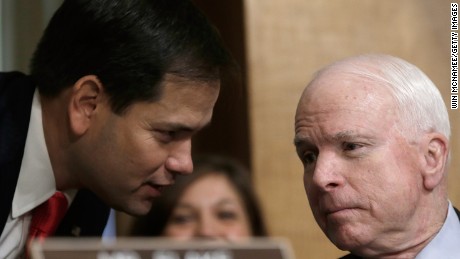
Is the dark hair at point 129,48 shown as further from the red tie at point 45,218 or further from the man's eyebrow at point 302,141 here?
the man's eyebrow at point 302,141

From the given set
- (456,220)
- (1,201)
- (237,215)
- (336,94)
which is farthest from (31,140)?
(456,220)

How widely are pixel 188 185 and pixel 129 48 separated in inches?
11.8

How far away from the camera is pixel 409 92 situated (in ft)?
4.82

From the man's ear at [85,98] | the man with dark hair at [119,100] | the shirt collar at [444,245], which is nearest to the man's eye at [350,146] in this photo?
the shirt collar at [444,245]

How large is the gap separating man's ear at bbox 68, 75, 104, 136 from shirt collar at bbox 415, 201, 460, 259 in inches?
23.5

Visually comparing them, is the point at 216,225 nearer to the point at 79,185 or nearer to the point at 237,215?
the point at 237,215

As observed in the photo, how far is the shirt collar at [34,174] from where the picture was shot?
1634 mm

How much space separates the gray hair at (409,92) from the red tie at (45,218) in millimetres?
546

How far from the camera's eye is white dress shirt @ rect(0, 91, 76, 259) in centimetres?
163

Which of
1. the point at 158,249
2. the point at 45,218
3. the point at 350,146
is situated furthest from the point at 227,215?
the point at 158,249

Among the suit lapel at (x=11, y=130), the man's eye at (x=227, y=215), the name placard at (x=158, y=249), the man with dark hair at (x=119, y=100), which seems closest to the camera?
the name placard at (x=158, y=249)

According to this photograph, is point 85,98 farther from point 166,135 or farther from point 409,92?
point 409,92

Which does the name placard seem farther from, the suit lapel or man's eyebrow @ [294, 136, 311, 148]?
the suit lapel

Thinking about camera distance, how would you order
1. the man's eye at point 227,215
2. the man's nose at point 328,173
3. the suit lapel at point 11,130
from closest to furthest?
1. the man's nose at point 328,173
2. the suit lapel at point 11,130
3. the man's eye at point 227,215
